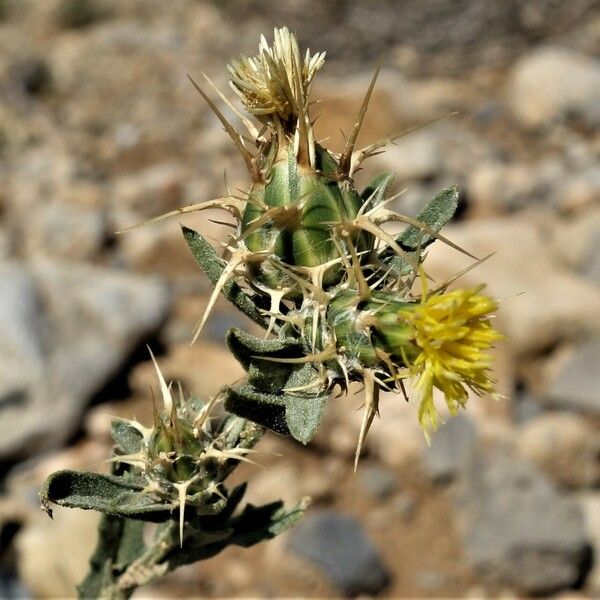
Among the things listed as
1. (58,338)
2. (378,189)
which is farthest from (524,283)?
(378,189)

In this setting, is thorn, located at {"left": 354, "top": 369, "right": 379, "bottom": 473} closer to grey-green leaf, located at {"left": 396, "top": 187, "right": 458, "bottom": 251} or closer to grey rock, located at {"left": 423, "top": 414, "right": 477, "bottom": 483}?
grey-green leaf, located at {"left": 396, "top": 187, "right": 458, "bottom": 251}

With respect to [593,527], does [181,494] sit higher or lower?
higher

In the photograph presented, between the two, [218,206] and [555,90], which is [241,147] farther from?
[555,90]

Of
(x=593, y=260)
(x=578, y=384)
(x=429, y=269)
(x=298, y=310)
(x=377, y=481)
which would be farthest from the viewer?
(x=593, y=260)

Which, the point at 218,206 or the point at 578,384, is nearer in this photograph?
the point at 218,206

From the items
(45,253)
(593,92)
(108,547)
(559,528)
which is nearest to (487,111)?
(593,92)
